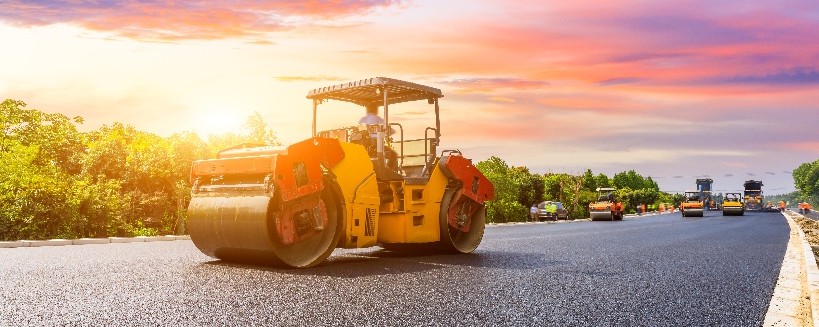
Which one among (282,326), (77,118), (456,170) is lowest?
(282,326)

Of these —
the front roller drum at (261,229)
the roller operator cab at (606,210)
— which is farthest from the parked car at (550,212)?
the front roller drum at (261,229)

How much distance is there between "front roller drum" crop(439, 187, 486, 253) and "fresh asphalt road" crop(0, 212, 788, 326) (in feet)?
1.45

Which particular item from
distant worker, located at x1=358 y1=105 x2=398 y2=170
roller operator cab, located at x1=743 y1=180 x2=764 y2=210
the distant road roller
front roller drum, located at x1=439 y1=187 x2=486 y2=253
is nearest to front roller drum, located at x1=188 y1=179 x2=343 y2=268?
the distant road roller

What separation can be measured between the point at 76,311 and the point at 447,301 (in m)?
2.97

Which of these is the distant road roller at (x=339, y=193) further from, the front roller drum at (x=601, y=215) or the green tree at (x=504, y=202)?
the front roller drum at (x=601, y=215)

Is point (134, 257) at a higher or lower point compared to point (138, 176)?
lower

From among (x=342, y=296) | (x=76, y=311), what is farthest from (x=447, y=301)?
(x=76, y=311)

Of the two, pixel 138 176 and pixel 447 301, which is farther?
pixel 138 176

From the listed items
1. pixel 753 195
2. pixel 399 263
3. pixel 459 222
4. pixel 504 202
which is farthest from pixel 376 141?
pixel 753 195

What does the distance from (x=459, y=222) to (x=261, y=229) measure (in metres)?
3.88

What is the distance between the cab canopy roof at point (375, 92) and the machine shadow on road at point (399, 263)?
95.3 inches

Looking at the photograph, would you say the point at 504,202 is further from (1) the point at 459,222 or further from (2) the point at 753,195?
(2) the point at 753,195

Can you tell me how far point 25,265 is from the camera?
30.2ft

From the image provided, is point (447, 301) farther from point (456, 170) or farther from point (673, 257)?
point (673, 257)
